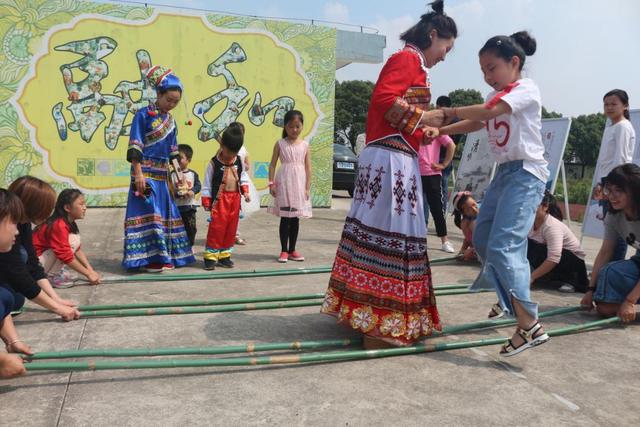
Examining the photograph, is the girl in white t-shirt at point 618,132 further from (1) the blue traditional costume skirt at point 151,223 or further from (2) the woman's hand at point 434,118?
(1) the blue traditional costume skirt at point 151,223

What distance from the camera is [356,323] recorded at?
302 centimetres

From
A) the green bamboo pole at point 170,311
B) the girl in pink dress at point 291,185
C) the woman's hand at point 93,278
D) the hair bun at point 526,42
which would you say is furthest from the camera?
the girl in pink dress at point 291,185

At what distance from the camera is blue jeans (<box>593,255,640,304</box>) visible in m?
3.73

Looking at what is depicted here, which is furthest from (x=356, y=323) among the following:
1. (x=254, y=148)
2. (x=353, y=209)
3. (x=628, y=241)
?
(x=254, y=148)

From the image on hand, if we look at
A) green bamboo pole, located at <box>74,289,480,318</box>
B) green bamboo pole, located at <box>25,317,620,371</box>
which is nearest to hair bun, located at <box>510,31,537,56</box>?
green bamboo pole, located at <box>25,317,620,371</box>

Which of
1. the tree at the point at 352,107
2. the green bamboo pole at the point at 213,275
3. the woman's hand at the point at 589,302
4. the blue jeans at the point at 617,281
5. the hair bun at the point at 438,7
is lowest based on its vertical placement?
the green bamboo pole at the point at 213,275

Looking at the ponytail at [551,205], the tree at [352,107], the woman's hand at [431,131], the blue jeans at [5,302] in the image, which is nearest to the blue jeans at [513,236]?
the woman's hand at [431,131]

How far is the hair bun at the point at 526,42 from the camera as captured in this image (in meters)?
3.17

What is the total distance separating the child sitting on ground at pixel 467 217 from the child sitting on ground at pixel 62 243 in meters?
3.24

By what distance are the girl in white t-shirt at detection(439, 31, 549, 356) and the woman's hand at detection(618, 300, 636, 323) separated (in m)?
1.00

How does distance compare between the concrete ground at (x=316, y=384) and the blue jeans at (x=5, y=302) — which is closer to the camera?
the concrete ground at (x=316, y=384)

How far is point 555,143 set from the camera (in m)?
8.48

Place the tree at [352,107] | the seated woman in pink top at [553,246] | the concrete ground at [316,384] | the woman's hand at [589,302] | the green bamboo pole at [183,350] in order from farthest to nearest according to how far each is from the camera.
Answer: the tree at [352,107], the seated woman in pink top at [553,246], the woman's hand at [589,302], the green bamboo pole at [183,350], the concrete ground at [316,384]

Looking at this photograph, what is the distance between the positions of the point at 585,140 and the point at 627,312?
53.0m
